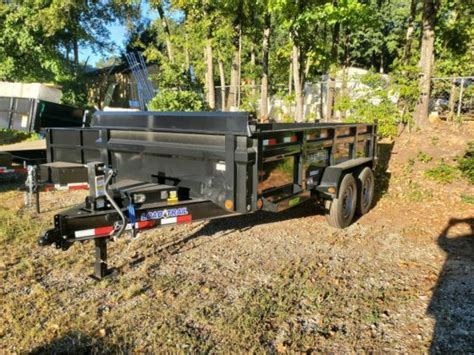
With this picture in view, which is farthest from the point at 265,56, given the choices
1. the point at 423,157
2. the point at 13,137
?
the point at 13,137

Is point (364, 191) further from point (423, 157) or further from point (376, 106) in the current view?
point (376, 106)

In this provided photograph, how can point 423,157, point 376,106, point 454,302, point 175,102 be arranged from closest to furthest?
point 454,302, point 423,157, point 376,106, point 175,102

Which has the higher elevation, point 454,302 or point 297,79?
point 297,79

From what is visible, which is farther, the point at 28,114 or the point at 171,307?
the point at 28,114

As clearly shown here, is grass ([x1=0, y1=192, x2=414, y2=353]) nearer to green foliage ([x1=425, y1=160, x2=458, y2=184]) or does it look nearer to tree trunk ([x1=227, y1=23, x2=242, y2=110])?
green foliage ([x1=425, y1=160, x2=458, y2=184])

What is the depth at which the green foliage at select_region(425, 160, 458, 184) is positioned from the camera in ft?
27.1

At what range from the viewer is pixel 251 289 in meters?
4.02

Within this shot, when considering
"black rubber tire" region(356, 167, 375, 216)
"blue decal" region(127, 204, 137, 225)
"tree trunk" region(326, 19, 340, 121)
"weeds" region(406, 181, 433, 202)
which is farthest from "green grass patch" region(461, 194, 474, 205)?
"tree trunk" region(326, 19, 340, 121)

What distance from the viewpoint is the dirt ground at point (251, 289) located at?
125 inches

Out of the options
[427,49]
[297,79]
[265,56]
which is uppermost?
[265,56]

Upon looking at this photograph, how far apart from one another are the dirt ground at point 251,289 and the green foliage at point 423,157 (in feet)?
8.99

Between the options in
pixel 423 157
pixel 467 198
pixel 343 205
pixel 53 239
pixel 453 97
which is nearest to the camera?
pixel 53 239

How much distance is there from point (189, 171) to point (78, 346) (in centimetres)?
209

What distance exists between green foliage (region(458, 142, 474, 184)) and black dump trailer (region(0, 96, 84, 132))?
866 cm
